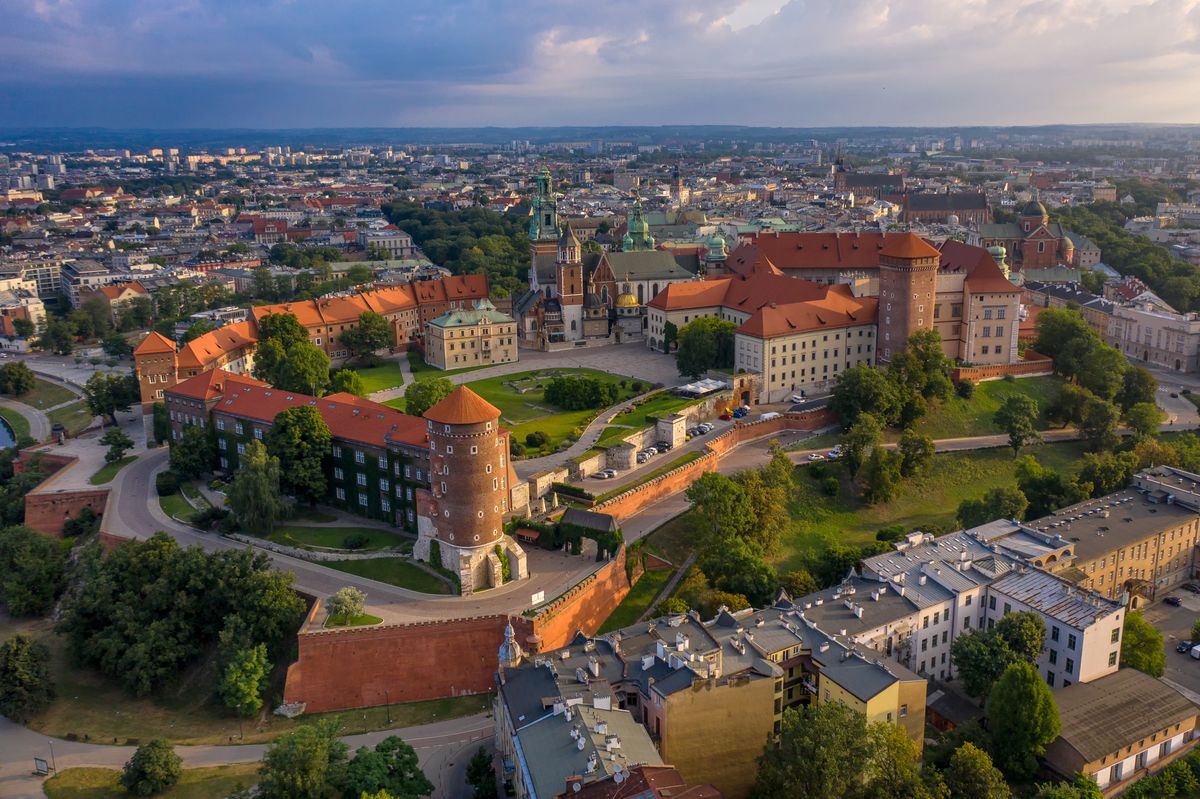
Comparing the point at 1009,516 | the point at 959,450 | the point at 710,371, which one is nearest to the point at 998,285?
the point at 959,450

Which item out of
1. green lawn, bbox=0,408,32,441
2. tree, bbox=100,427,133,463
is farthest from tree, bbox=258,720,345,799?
green lawn, bbox=0,408,32,441

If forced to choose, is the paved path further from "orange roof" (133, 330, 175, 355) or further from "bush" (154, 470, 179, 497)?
"orange roof" (133, 330, 175, 355)

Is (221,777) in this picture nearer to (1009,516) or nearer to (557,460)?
(557,460)

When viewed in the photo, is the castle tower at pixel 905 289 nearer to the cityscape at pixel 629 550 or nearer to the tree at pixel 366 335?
the cityscape at pixel 629 550

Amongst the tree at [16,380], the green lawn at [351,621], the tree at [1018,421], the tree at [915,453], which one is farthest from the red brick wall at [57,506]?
the tree at [1018,421]

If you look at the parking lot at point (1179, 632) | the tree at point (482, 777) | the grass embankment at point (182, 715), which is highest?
the tree at point (482, 777)

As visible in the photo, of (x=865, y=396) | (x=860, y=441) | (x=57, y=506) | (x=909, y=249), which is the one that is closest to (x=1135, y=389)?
(x=909, y=249)
